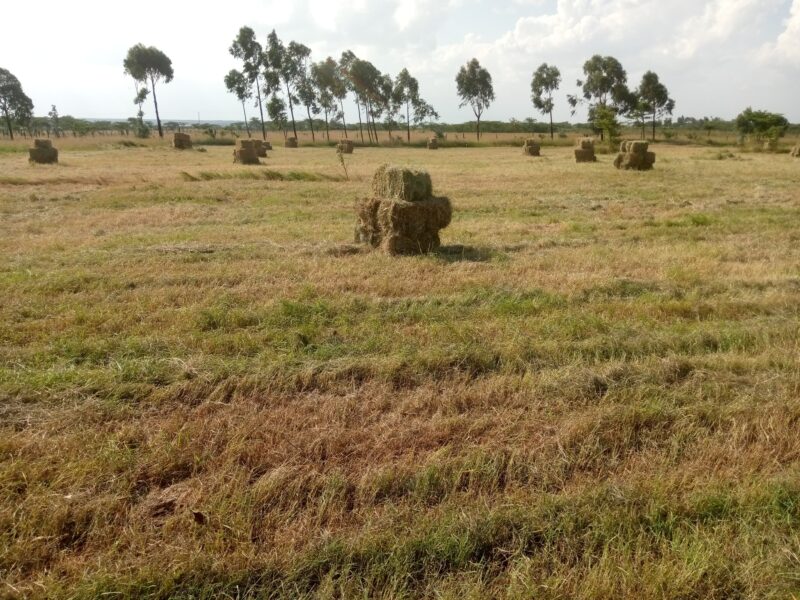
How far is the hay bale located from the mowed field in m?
0.69

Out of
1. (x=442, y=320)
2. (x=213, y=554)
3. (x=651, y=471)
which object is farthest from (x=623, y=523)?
(x=442, y=320)

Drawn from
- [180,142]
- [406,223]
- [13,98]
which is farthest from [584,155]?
[13,98]

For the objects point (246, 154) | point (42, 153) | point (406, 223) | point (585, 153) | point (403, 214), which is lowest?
point (406, 223)

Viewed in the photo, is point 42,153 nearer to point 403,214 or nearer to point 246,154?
point 246,154

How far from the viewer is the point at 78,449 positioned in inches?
136

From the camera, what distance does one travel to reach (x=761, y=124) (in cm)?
4859

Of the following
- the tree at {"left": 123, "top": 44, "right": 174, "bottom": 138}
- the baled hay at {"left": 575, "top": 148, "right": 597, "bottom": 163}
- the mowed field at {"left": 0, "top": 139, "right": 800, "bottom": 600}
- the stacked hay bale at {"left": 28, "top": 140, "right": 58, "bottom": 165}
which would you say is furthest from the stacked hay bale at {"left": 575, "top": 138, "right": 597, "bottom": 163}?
the tree at {"left": 123, "top": 44, "right": 174, "bottom": 138}

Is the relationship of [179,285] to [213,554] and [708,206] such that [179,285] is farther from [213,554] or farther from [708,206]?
[708,206]

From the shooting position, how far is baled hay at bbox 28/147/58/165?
26797 mm

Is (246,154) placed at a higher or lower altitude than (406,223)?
higher

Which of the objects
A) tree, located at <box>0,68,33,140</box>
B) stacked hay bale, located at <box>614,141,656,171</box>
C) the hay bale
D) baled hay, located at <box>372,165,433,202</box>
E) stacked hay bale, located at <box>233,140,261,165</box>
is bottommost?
the hay bale

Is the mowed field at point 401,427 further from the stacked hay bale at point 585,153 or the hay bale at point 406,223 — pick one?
the stacked hay bale at point 585,153

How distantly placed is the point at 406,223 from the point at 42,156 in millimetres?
25882

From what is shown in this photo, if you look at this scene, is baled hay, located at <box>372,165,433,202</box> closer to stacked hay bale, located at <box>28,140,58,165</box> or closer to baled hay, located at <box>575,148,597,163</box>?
baled hay, located at <box>575,148,597,163</box>
